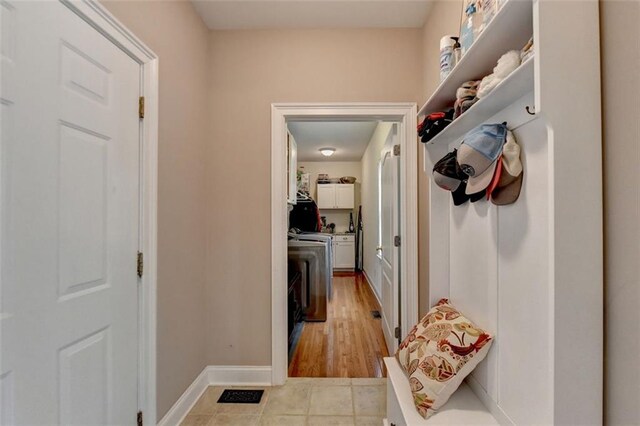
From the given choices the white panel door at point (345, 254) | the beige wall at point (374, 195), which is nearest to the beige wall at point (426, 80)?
the beige wall at point (374, 195)

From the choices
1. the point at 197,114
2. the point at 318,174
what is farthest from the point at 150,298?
the point at 318,174

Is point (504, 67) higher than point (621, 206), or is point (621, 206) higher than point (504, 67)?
point (504, 67)

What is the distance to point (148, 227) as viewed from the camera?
146 cm

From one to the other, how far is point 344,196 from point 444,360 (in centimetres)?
572

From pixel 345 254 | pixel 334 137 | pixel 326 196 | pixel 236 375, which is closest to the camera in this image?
pixel 236 375

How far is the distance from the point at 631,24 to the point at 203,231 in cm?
224

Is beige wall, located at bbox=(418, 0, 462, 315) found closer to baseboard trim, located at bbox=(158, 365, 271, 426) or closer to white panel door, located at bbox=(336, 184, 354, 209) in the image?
baseboard trim, located at bbox=(158, 365, 271, 426)

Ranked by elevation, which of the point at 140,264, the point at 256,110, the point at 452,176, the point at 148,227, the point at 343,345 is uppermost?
the point at 256,110

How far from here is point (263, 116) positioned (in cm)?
214

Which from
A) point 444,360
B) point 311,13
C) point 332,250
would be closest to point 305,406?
point 444,360

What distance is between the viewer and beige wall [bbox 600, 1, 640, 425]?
0.65 meters

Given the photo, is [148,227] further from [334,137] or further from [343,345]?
[334,137]

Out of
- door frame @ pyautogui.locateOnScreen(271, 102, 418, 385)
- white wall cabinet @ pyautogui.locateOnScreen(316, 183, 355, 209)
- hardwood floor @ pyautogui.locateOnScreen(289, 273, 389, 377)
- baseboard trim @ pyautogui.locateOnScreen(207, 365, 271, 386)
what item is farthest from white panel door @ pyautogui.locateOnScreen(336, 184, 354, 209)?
baseboard trim @ pyautogui.locateOnScreen(207, 365, 271, 386)

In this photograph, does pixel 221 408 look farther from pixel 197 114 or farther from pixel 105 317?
pixel 197 114
